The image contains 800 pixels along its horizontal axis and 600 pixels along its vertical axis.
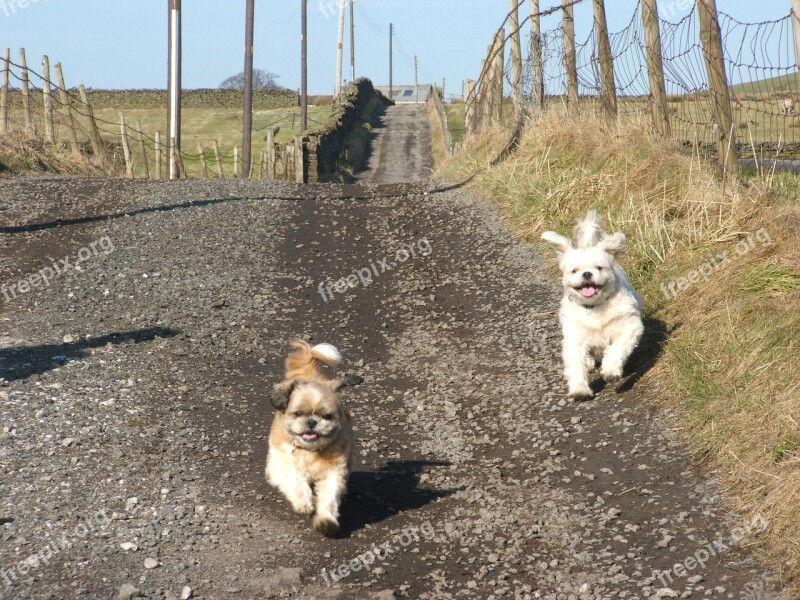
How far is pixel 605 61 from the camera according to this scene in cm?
1289

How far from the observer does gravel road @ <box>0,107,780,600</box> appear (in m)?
5.14

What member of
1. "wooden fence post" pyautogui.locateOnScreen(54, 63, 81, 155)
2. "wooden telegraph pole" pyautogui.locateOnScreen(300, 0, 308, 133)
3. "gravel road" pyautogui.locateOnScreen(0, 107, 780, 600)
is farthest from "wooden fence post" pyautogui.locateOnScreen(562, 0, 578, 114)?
"wooden telegraph pole" pyautogui.locateOnScreen(300, 0, 308, 133)

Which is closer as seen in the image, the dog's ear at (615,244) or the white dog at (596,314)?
the white dog at (596,314)

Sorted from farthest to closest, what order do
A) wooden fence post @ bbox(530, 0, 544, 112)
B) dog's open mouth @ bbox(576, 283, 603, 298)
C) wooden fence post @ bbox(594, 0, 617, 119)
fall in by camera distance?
wooden fence post @ bbox(530, 0, 544, 112) → wooden fence post @ bbox(594, 0, 617, 119) → dog's open mouth @ bbox(576, 283, 603, 298)

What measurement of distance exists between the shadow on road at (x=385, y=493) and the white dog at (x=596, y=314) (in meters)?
1.48

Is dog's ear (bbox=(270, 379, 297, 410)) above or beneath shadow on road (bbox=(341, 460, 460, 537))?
above

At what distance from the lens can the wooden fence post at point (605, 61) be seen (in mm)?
12820

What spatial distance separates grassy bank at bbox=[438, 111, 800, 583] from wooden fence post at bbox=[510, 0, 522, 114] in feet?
13.5

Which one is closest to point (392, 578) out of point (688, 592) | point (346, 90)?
point (688, 592)

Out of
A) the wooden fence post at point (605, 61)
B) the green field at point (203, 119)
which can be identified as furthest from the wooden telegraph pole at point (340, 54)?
the wooden fence post at point (605, 61)

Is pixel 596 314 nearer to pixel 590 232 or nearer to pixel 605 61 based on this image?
pixel 590 232

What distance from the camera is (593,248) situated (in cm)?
749
